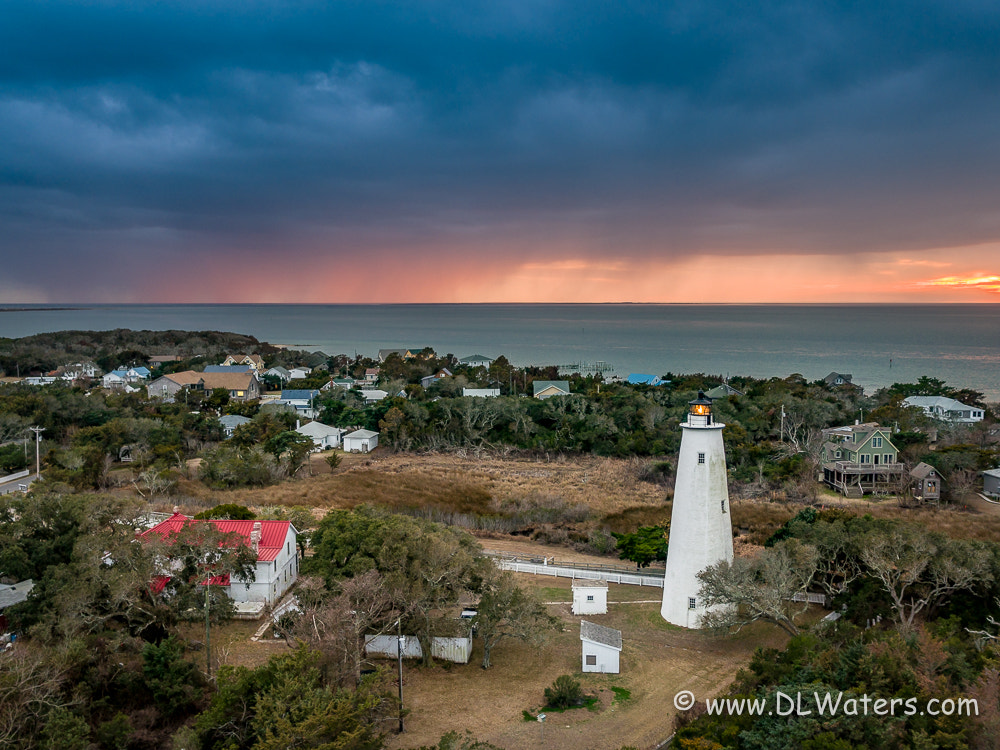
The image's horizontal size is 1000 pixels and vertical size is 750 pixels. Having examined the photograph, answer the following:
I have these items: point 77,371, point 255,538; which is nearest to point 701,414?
point 255,538

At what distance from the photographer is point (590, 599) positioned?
19469mm

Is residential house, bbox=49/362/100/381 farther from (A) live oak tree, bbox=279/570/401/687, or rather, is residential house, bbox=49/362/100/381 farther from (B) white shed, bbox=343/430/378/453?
(A) live oak tree, bbox=279/570/401/687

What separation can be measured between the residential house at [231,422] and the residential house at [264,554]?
27493 millimetres

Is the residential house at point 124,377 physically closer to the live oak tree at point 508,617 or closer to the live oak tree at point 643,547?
the live oak tree at point 643,547

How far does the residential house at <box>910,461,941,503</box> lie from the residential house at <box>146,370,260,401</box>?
5451cm

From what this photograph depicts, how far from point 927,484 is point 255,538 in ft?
109

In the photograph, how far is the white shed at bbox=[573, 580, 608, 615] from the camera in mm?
19422

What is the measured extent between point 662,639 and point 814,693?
774 centimetres

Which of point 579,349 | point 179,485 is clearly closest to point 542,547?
point 179,485

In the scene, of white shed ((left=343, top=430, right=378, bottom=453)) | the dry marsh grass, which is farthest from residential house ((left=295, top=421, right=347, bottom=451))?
the dry marsh grass

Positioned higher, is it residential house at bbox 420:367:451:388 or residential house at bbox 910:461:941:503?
residential house at bbox 420:367:451:388

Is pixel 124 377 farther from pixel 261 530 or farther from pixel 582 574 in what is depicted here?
pixel 582 574

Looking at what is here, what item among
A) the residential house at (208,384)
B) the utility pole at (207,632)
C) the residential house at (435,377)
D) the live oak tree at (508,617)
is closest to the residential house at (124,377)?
the residential house at (208,384)

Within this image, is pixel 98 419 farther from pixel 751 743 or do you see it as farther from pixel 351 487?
pixel 751 743
